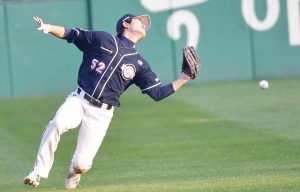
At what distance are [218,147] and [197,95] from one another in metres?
6.86

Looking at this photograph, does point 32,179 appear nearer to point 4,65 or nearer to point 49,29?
point 49,29

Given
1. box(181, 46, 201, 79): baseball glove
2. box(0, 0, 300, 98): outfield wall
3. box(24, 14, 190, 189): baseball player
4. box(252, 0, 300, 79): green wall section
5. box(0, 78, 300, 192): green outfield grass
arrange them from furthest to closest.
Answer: box(252, 0, 300, 79): green wall section
box(0, 0, 300, 98): outfield wall
box(0, 78, 300, 192): green outfield grass
box(181, 46, 201, 79): baseball glove
box(24, 14, 190, 189): baseball player

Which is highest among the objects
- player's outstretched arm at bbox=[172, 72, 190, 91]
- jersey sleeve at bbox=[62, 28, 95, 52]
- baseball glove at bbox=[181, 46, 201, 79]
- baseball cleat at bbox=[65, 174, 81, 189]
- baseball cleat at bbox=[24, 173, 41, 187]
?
jersey sleeve at bbox=[62, 28, 95, 52]

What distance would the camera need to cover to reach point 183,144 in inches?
436

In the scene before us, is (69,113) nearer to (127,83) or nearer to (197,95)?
(127,83)

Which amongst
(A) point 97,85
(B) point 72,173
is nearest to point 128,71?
(A) point 97,85

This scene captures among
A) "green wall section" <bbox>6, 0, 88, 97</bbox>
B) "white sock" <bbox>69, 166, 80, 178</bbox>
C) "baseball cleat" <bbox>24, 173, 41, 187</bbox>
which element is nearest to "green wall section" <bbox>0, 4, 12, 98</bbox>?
"green wall section" <bbox>6, 0, 88, 97</bbox>

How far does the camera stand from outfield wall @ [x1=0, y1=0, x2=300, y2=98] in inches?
751

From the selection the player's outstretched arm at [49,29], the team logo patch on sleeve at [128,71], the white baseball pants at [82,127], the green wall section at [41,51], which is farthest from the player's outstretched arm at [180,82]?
the green wall section at [41,51]

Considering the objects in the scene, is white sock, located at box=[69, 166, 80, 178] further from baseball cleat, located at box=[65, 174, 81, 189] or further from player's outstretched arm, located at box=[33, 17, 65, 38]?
player's outstretched arm, located at box=[33, 17, 65, 38]

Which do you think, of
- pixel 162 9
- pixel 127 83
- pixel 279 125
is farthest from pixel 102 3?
pixel 127 83

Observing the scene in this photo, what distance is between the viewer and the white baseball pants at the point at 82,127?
7258 millimetres

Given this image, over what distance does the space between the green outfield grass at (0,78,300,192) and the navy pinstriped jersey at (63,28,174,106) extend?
1029mm

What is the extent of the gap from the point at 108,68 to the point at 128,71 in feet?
0.77
